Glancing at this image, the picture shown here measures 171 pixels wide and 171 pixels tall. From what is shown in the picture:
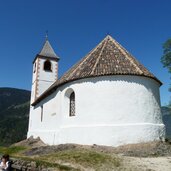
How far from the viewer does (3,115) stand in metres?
141

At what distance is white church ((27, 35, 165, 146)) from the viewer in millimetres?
16281

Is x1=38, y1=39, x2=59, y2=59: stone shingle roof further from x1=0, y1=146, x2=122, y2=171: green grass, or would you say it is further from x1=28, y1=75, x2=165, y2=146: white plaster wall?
x1=0, y1=146, x2=122, y2=171: green grass

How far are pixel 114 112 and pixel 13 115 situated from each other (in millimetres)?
128965

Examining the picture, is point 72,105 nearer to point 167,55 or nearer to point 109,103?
point 109,103

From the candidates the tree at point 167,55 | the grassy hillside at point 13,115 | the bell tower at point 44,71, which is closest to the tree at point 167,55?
the tree at point 167,55

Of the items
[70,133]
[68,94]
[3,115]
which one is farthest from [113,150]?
[3,115]

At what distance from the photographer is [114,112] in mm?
16531

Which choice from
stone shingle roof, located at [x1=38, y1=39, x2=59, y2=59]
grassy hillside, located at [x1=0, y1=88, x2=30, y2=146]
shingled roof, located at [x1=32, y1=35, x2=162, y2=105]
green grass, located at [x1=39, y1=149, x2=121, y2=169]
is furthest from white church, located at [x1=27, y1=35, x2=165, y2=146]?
grassy hillside, located at [x1=0, y1=88, x2=30, y2=146]

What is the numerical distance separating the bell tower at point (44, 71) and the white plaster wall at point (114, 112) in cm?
1254

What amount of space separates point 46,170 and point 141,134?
8.80 meters

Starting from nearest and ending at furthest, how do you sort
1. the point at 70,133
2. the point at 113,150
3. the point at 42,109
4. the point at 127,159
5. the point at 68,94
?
the point at 127,159 < the point at 113,150 < the point at 70,133 < the point at 68,94 < the point at 42,109

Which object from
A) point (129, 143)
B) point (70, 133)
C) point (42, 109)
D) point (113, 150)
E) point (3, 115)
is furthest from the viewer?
point (3, 115)

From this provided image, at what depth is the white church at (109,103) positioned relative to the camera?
1628 cm

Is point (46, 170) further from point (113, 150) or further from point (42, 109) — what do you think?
point (42, 109)
